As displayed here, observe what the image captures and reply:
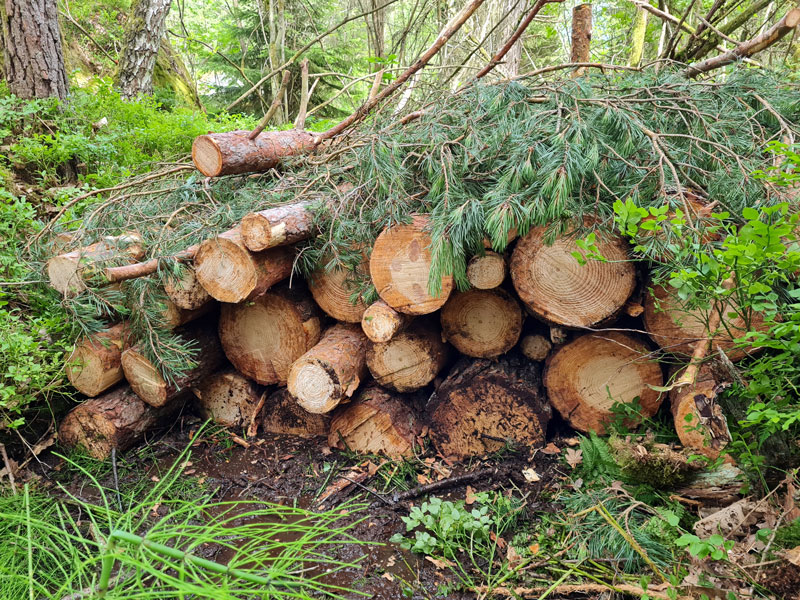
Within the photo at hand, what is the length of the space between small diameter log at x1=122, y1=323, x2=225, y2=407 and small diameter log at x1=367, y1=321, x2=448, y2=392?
1.00 m

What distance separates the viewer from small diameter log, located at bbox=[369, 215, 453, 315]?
2.27 m

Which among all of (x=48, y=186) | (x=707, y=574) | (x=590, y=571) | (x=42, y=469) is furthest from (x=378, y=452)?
(x=48, y=186)

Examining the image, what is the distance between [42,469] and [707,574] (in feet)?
10.1

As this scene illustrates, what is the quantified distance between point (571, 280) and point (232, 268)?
1610 mm

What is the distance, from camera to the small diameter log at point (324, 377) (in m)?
2.50

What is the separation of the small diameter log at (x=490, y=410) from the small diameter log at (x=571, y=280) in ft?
1.61

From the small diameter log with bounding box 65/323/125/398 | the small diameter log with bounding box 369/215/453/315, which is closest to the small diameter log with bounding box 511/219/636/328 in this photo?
the small diameter log with bounding box 369/215/453/315

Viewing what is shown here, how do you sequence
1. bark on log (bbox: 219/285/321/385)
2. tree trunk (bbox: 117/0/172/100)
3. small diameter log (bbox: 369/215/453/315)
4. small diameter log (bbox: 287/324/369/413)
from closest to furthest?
1. small diameter log (bbox: 369/215/453/315)
2. small diameter log (bbox: 287/324/369/413)
3. bark on log (bbox: 219/285/321/385)
4. tree trunk (bbox: 117/0/172/100)

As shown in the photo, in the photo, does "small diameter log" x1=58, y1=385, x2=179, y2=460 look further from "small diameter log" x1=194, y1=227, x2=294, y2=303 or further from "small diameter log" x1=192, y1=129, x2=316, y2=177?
"small diameter log" x1=192, y1=129, x2=316, y2=177

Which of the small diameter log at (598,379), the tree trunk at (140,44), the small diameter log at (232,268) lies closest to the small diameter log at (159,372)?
the small diameter log at (232,268)

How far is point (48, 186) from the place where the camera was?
414 centimetres

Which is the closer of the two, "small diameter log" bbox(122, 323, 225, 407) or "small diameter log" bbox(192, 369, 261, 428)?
"small diameter log" bbox(122, 323, 225, 407)

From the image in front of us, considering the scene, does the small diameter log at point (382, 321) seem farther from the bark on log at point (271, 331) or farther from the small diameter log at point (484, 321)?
the bark on log at point (271, 331)

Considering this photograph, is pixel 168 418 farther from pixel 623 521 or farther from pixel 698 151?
pixel 698 151
